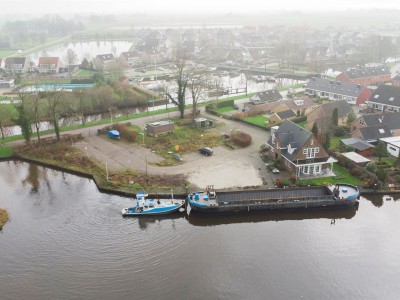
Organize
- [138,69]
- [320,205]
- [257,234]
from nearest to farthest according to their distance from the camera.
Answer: [257,234], [320,205], [138,69]

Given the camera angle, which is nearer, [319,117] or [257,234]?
[257,234]

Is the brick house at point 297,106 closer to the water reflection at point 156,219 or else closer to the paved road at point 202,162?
the paved road at point 202,162

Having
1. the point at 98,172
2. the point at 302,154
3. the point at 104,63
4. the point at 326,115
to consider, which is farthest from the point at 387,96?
the point at 104,63

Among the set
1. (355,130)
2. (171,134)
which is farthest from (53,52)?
(355,130)

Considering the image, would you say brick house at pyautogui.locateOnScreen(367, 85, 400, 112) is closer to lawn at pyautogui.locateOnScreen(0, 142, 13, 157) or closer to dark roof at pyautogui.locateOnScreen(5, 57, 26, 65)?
lawn at pyautogui.locateOnScreen(0, 142, 13, 157)

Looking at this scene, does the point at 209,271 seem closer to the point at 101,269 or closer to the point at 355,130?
the point at 101,269

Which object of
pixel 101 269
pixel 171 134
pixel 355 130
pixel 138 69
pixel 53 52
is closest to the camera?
pixel 101 269
